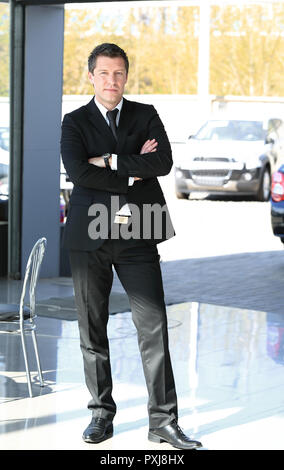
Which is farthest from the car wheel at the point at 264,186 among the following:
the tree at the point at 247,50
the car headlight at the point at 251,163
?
the tree at the point at 247,50

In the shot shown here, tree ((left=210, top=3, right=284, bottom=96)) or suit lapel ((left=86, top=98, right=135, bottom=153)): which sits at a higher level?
tree ((left=210, top=3, right=284, bottom=96))

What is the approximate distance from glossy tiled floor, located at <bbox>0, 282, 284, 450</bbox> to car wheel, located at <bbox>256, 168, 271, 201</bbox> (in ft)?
33.5

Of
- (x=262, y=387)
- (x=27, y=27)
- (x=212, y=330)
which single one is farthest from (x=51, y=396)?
(x=27, y=27)

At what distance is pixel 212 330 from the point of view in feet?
Result: 25.6

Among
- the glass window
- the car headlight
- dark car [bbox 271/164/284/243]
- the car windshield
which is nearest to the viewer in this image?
the glass window

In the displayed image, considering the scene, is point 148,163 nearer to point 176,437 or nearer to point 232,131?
point 176,437

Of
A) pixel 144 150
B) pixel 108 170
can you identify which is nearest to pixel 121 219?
pixel 108 170

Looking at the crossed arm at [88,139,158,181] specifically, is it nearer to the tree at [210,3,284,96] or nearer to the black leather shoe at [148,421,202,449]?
the black leather shoe at [148,421,202,449]

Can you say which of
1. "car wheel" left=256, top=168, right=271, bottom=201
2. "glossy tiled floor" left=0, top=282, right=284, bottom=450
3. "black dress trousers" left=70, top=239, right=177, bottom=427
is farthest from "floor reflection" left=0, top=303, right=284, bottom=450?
"car wheel" left=256, top=168, right=271, bottom=201

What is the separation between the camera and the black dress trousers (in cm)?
472

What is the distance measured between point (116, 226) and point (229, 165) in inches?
528

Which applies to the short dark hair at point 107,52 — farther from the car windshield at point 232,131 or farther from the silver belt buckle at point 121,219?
the car windshield at point 232,131
